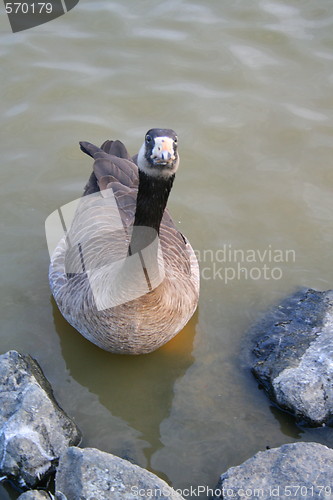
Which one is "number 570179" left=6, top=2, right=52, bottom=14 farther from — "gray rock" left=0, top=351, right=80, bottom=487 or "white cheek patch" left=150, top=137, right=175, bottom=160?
"gray rock" left=0, top=351, right=80, bottom=487

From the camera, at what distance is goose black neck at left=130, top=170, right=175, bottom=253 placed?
4.66m

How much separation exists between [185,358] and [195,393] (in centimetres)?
40

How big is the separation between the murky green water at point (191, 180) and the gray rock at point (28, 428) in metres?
0.27

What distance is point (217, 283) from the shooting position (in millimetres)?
6285

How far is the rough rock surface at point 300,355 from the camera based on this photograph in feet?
15.5

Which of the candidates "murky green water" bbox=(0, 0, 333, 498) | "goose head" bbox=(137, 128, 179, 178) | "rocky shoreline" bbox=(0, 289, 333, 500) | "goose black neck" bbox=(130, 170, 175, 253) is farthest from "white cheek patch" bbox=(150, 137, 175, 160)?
"murky green water" bbox=(0, 0, 333, 498)

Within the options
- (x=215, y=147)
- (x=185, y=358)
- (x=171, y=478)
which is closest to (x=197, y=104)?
(x=215, y=147)

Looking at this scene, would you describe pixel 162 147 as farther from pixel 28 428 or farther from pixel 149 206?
pixel 28 428

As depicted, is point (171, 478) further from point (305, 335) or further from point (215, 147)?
point (215, 147)

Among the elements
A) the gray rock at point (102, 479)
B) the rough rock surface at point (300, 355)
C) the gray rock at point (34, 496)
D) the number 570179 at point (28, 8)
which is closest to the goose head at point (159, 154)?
the rough rock surface at point (300, 355)

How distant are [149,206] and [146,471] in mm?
1907

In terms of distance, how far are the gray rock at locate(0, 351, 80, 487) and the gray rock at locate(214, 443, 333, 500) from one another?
45.6 inches

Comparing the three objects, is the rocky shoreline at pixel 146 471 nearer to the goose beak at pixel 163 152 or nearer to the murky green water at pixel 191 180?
the murky green water at pixel 191 180

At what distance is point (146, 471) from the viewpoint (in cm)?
405
